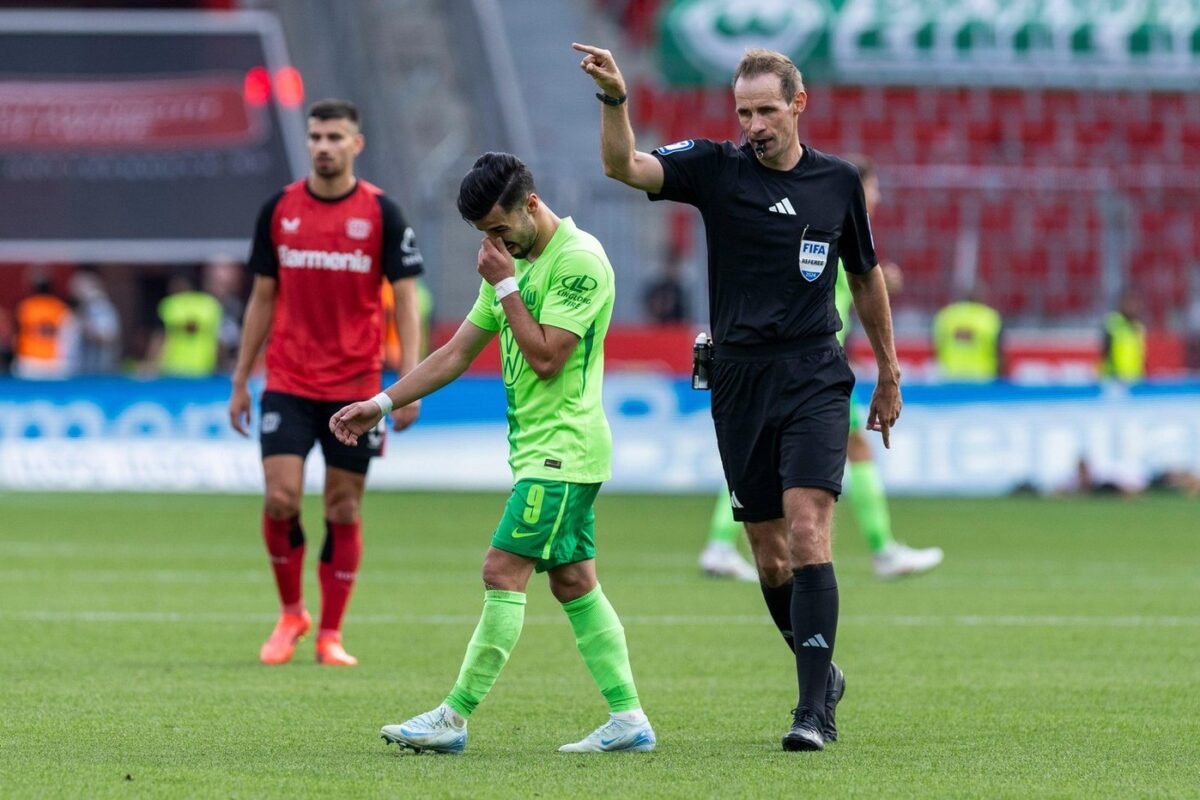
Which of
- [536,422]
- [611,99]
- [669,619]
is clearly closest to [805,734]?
[536,422]

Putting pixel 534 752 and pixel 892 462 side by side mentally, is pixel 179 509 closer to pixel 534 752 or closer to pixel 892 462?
pixel 892 462

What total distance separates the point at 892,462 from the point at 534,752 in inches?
517

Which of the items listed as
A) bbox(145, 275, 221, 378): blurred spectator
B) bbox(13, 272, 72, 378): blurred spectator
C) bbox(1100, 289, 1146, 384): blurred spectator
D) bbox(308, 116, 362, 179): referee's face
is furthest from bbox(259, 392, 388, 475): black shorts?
bbox(13, 272, 72, 378): blurred spectator

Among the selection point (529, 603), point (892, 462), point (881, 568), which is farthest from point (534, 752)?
point (892, 462)

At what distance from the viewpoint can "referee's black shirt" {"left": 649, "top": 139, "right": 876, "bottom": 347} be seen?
6.63m

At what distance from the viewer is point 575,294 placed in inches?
245

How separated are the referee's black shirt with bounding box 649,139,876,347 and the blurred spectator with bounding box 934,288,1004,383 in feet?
44.6

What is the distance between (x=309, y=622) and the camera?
8.93 meters

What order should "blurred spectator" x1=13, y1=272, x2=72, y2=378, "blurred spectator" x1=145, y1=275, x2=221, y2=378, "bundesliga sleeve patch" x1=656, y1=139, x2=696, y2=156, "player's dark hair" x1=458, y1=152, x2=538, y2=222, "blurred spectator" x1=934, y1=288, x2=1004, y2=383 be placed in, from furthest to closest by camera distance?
1. "blurred spectator" x1=13, y1=272, x2=72, y2=378
2. "blurred spectator" x1=145, y1=275, x2=221, y2=378
3. "blurred spectator" x1=934, y1=288, x2=1004, y2=383
4. "bundesliga sleeve patch" x1=656, y1=139, x2=696, y2=156
5. "player's dark hair" x1=458, y1=152, x2=538, y2=222

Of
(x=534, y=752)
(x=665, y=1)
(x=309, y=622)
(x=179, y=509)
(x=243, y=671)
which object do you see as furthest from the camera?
(x=665, y=1)

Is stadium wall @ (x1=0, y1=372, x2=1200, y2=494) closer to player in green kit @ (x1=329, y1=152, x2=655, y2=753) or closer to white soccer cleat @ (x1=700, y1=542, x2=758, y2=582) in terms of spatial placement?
white soccer cleat @ (x1=700, y1=542, x2=758, y2=582)

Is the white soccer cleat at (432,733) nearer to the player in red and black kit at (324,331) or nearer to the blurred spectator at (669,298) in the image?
the player in red and black kit at (324,331)

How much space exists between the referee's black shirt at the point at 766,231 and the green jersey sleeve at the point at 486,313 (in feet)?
2.10

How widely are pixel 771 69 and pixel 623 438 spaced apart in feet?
42.3
